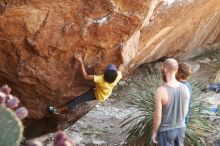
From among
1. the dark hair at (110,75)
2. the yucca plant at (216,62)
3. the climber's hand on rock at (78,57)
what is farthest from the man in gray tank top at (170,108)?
the yucca plant at (216,62)

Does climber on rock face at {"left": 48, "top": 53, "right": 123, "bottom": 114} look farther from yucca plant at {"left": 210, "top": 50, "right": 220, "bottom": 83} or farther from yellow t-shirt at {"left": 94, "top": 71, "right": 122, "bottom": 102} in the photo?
yucca plant at {"left": 210, "top": 50, "right": 220, "bottom": 83}

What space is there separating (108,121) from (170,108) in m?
4.48

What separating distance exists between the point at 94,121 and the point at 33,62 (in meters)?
3.51

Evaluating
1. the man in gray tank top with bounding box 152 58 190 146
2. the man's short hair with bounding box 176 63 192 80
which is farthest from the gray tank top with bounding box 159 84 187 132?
the man's short hair with bounding box 176 63 192 80

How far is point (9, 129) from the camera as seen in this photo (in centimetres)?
381

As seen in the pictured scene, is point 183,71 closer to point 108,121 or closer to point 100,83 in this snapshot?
point 100,83

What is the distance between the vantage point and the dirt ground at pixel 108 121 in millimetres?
9844

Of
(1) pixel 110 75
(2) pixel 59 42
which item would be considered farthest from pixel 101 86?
(2) pixel 59 42

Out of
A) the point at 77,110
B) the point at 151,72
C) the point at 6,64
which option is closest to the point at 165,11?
the point at 77,110

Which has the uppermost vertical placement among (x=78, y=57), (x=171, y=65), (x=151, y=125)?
(x=171, y=65)

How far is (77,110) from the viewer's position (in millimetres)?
8516

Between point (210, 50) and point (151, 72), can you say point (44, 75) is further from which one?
point (210, 50)

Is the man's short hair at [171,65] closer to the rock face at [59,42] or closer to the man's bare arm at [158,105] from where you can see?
the man's bare arm at [158,105]

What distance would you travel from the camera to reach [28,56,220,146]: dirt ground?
9.84 metres
